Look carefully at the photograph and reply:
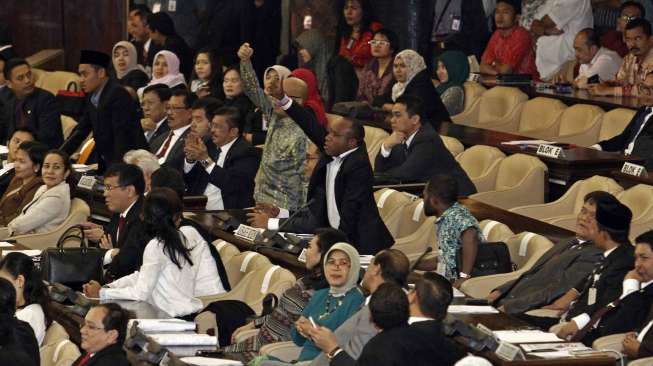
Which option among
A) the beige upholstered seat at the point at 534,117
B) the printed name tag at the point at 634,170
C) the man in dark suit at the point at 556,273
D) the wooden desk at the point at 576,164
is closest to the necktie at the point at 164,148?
the wooden desk at the point at 576,164

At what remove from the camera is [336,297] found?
264 inches

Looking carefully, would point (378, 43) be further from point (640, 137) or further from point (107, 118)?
point (640, 137)

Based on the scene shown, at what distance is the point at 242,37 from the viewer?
1419cm

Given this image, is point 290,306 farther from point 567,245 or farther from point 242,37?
point 242,37

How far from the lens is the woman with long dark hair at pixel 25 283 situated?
23.4 ft

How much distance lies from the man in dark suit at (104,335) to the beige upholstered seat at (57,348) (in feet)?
0.81

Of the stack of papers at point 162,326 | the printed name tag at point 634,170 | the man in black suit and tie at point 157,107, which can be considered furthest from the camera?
the man in black suit and tie at point 157,107

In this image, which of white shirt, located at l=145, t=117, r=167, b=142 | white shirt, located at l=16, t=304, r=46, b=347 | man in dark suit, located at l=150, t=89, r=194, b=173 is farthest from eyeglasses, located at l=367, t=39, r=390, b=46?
white shirt, located at l=16, t=304, r=46, b=347

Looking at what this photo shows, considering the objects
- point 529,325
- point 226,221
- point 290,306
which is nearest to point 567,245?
point 529,325

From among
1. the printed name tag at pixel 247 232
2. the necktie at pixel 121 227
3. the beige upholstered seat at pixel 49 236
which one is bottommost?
the beige upholstered seat at pixel 49 236

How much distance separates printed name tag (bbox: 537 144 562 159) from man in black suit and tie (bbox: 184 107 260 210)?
5.93 ft

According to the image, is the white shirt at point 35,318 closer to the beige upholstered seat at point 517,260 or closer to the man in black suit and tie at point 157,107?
the beige upholstered seat at point 517,260

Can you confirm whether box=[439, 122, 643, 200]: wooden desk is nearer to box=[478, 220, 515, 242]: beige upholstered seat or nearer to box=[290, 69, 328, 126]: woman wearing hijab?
box=[290, 69, 328, 126]: woman wearing hijab

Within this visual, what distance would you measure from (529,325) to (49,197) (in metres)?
3.67
